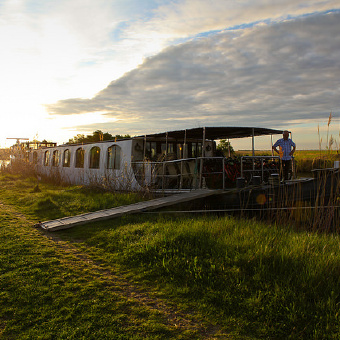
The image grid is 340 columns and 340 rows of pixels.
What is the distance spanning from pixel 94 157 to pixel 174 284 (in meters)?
11.9

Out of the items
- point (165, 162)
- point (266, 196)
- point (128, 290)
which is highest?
point (165, 162)

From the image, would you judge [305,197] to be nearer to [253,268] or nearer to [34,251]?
[253,268]

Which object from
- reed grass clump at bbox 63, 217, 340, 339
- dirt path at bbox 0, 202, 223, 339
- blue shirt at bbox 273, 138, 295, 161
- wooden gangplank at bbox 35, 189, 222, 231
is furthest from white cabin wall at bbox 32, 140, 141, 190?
reed grass clump at bbox 63, 217, 340, 339

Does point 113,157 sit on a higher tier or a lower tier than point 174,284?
higher

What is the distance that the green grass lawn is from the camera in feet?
9.87

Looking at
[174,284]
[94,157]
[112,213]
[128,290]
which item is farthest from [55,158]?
[174,284]

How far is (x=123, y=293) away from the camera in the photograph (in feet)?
12.3

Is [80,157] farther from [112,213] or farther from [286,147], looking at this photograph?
[286,147]

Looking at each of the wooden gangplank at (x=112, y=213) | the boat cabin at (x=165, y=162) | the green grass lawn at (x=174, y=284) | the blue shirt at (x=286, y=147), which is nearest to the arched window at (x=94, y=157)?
the boat cabin at (x=165, y=162)

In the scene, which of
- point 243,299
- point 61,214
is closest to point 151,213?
point 61,214

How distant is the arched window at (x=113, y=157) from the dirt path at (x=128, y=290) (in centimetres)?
705

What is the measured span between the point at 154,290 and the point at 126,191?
7.14m

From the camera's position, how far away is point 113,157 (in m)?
13.3

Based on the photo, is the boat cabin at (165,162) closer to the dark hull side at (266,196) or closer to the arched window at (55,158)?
the dark hull side at (266,196)
